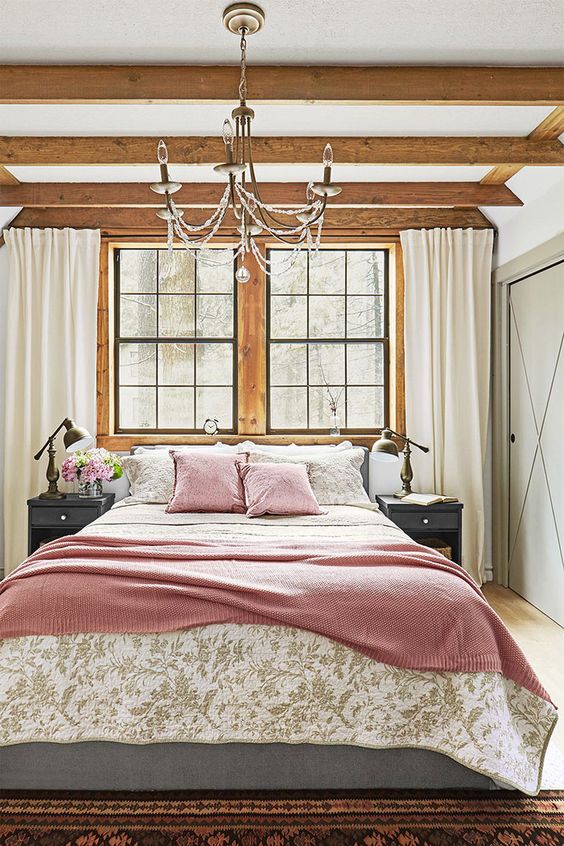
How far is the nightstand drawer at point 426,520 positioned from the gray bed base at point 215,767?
2156 millimetres

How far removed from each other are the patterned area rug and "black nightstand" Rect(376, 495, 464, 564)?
214 centimetres

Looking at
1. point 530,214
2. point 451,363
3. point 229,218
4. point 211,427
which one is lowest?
point 211,427

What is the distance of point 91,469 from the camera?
4.51 m

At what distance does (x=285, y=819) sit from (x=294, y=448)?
8.90 feet

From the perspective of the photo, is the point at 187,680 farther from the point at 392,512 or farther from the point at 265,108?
the point at 265,108

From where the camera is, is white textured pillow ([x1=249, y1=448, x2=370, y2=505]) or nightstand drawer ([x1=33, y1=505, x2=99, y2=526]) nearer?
white textured pillow ([x1=249, y1=448, x2=370, y2=505])

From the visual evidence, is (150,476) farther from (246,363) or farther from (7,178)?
(7,178)

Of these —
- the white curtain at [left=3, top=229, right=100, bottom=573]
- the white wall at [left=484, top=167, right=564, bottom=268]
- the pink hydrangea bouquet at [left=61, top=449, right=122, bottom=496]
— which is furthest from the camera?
the white curtain at [left=3, top=229, right=100, bottom=573]

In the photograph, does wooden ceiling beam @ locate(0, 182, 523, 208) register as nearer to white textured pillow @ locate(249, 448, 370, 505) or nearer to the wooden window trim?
the wooden window trim

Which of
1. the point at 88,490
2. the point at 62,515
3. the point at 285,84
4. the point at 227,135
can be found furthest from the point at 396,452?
the point at 227,135

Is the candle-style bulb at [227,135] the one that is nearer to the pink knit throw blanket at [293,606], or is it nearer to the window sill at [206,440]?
the pink knit throw blanket at [293,606]

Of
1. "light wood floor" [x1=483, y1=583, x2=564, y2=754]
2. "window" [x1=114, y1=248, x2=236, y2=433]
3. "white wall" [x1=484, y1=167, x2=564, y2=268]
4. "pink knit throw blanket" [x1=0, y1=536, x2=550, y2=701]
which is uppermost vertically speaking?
"white wall" [x1=484, y1=167, x2=564, y2=268]

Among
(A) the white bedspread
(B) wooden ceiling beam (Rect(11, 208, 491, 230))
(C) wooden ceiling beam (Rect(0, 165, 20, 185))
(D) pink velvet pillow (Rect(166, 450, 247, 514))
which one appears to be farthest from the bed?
(B) wooden ceiling beam (Rect(11, 208, 491, 230))

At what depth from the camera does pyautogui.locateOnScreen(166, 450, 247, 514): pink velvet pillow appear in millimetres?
3980
